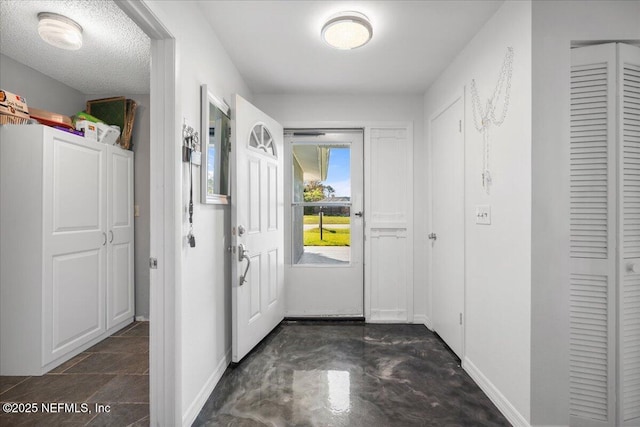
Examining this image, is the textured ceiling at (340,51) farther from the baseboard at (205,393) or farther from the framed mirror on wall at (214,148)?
the baseboard at (205,393)

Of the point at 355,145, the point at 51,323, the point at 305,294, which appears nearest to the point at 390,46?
the point at 355,145

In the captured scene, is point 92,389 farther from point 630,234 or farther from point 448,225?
point 630,234

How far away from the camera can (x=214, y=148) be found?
2.09 metres

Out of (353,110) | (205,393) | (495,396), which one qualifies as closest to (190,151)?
(205,393)

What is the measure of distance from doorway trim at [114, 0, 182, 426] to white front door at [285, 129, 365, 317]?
1.91 metres

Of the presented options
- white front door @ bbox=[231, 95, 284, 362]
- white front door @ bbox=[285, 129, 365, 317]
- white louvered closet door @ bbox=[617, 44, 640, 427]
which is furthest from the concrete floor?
white louvered closet door @ bbox=[617, 44, 640, 427]

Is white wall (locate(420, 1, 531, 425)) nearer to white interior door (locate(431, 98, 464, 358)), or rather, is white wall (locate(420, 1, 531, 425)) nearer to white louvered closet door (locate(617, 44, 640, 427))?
white interior door (locate(431, 98, 464, 358))

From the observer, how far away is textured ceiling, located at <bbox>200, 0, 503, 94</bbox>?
185 cm

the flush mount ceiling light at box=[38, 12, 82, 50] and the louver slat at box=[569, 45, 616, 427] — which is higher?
the flush mount ceiling light at box=[38, 12, 82, 50]

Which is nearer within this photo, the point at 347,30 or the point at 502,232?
the point at 502,232

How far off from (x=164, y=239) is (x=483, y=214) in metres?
1.97

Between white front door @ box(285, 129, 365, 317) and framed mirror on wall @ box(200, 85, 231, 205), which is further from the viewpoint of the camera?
white front door @ box(285, 129, 365, 317)

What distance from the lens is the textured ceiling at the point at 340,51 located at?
185 cm

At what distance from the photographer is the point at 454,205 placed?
99.6 inches
